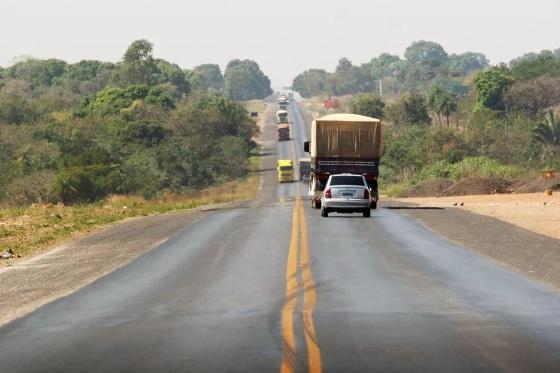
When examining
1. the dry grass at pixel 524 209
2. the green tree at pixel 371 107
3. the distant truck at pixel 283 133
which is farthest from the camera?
the green tree at pixel 371 107

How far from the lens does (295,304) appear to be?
53.4 ft

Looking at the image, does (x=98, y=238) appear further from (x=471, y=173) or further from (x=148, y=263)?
(x=471, y=173)

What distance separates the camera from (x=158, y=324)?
14.5 m

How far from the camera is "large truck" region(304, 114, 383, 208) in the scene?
47125mm

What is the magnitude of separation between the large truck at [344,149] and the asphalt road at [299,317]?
771 inches

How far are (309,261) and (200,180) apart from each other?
10445 cm

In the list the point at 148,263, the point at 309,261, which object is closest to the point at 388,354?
the point at 309,261

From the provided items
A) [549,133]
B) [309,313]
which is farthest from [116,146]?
[309,313]

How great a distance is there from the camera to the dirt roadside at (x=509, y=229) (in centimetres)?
2408

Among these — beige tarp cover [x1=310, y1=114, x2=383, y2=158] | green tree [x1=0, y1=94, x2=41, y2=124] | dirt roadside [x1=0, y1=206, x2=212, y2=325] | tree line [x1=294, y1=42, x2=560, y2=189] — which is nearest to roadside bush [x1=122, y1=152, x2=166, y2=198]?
tree line [x1=294, y1=42, x2=560, y2=189]

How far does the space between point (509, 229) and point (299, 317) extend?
2141cm

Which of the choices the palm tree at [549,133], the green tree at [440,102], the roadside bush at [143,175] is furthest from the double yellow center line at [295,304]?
the green tree at [440,102]

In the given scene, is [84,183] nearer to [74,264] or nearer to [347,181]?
[347,181]

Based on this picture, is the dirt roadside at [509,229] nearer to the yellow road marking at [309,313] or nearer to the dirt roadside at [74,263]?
the yellow road marking at [309,313]
